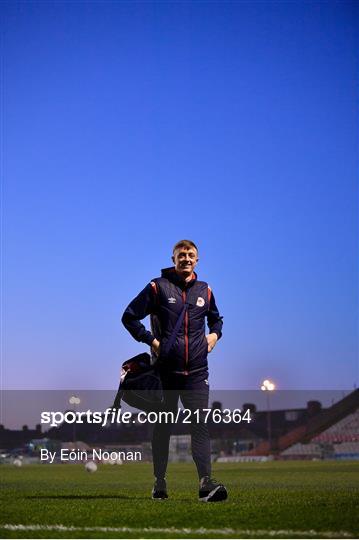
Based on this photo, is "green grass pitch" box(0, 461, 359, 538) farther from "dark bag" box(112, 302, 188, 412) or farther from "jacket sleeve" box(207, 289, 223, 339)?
"jacket sleeve" box(207, 289, 223, 339)

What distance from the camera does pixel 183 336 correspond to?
801 centimetres

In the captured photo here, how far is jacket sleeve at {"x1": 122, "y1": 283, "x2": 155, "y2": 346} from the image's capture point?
26.5 feet

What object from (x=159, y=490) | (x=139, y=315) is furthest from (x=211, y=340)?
(x=159, y=490)

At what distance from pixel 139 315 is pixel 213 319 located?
34.3 inches

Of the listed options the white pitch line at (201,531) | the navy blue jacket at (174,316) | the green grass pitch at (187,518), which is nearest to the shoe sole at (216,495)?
the green grass pitch at (187,518)

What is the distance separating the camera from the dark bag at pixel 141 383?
8094mm

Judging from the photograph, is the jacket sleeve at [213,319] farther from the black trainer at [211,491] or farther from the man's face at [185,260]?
the black trainer at [211,491]

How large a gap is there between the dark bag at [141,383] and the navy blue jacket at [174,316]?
8cm

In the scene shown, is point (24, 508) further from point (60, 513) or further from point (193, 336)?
point (193, 336)

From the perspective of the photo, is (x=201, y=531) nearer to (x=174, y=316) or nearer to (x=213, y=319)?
(x=174, y=316)

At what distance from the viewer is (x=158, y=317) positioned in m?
8.20

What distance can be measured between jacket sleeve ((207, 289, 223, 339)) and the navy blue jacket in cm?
17

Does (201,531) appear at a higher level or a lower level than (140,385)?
lower

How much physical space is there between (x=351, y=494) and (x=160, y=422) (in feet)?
8.16
